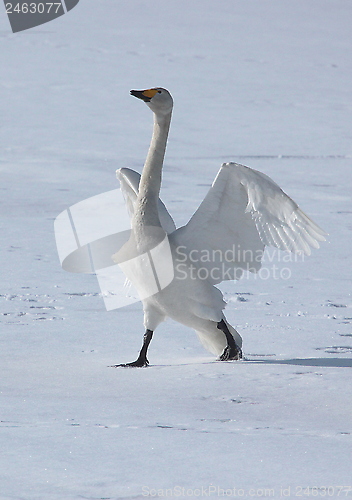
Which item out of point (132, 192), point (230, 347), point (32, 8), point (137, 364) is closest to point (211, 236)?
point (230, 347)

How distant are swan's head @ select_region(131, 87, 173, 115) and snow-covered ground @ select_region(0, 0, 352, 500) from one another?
51.7 inches

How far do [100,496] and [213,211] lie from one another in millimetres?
2044

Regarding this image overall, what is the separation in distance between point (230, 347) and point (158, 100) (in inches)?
53.8

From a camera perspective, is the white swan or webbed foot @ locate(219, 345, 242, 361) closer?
the white swan

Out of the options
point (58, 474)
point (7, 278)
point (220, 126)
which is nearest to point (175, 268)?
point (58, 474)

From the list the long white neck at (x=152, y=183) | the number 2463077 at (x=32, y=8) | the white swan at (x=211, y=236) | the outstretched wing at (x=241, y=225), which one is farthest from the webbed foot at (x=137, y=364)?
the number 2463077 at (x=32, y=8)

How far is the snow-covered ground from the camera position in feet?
9.53

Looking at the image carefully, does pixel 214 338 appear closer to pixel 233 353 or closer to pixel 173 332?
pixel 233 353

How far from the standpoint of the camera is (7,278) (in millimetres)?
6219

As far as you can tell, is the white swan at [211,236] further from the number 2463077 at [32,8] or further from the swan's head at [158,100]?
the number 2463077 at [32,8]

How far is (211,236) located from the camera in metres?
4.51

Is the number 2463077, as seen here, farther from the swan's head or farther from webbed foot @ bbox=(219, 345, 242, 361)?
webbed foot @ bbox=(219, 345, 242, 361)

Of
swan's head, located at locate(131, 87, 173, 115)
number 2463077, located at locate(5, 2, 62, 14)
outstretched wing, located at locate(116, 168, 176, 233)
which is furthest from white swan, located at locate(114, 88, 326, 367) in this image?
number 2463077, located at locate(5, 2, 62, 14)

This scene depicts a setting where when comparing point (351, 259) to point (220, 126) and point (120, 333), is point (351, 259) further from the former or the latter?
point (220, 126)
